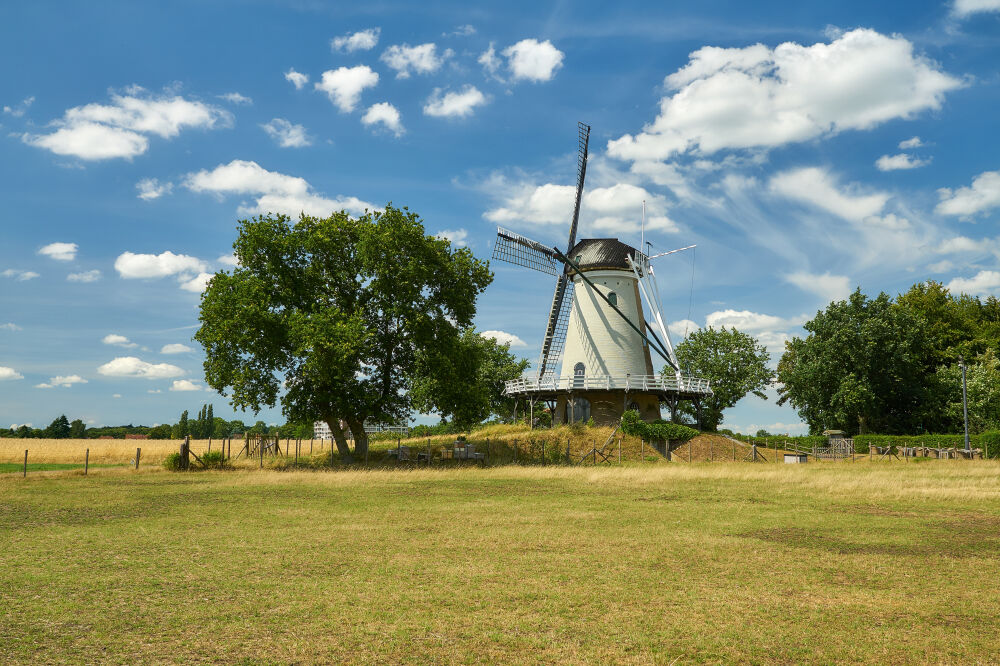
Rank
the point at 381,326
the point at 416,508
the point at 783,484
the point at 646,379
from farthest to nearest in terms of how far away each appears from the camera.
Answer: the point at 646,379 → the point at 381,326 → the point at 783,484 → the point at 416,508

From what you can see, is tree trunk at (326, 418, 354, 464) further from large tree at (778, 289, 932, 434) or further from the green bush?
large tree at (778, 289, 932, 434)

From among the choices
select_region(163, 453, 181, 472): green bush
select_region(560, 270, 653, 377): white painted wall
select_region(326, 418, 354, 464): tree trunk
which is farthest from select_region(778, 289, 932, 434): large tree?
select_region(163, 453, 181, 472): green bush

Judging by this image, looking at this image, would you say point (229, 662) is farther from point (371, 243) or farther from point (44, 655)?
point (371, 243)

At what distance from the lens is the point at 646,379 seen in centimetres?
4753

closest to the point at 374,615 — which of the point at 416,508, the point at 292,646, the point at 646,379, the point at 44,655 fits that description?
the point at 292,646

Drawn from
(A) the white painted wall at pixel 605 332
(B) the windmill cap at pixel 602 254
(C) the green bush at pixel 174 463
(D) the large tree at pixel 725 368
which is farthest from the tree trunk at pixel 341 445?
(D) the large tree at pixel 725 368

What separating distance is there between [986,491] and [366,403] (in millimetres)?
27731

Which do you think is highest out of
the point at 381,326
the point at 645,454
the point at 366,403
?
the point at 381,326

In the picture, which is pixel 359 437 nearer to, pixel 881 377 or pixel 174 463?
pixel 174 463

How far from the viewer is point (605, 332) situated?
50.0 metres

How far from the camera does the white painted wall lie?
49.8 m

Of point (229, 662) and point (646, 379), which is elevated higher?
point (646, 379)

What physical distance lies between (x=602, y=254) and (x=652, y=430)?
1358cm

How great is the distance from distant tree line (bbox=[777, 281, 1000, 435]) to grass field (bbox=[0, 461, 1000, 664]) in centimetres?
4063
